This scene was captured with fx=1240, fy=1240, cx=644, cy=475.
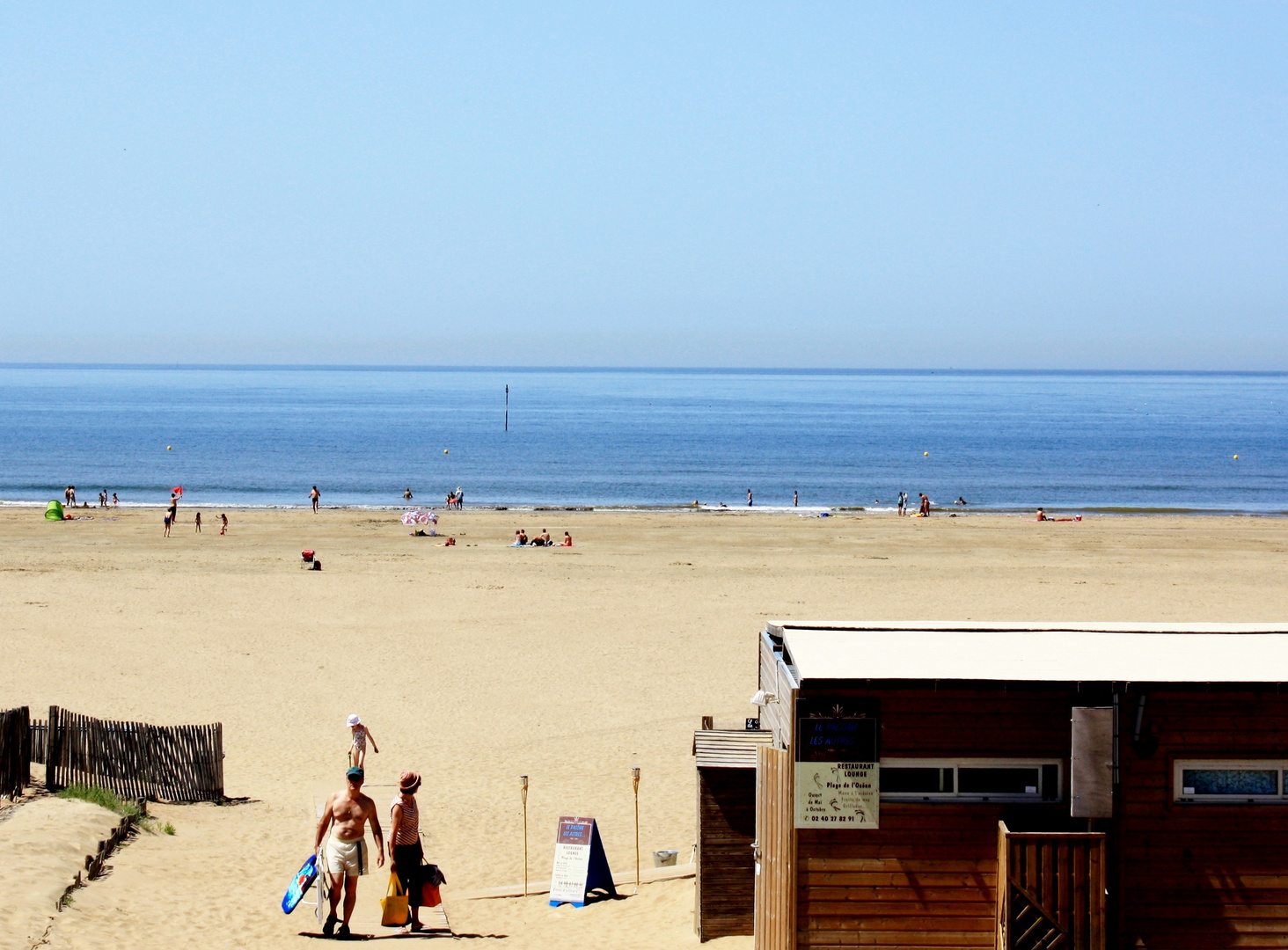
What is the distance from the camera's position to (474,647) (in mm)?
24703

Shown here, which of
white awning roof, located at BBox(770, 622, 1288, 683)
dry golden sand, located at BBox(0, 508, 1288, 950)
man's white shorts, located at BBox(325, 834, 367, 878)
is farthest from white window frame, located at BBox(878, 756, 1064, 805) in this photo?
man's white shorts, located at BBox(325, 834, 367, 878)

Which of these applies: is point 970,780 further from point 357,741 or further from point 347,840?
point 357,741

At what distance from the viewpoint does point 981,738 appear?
8344mm

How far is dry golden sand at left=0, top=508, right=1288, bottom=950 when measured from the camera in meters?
12.1

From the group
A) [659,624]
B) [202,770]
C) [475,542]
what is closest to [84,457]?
[475,542]

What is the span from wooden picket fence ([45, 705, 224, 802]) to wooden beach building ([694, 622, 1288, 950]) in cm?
866

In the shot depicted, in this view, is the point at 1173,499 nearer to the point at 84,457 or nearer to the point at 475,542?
the point at 475,542

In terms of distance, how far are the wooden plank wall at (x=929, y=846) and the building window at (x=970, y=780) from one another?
0.05 m

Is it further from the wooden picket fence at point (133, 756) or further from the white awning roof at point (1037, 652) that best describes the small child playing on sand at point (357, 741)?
the white awning roof at point (1037, 652)

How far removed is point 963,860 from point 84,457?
292ft

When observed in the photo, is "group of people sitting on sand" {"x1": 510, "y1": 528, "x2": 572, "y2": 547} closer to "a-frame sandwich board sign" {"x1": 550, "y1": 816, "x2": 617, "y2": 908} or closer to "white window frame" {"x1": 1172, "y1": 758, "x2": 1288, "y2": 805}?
"a-frame sandwich board sign" {"x1": 550, "y1": 816, "x2": 617, "y2": 908}

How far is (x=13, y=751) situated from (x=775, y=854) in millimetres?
9270

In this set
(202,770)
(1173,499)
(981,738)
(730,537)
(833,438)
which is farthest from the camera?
(833,438)

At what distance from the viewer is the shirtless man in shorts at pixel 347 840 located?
33.0 feet
